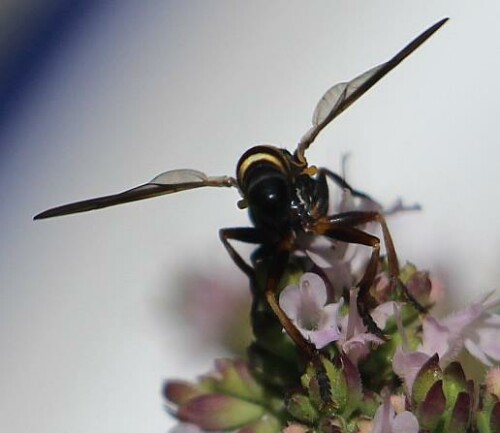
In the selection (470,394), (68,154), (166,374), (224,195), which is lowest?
(470,394)

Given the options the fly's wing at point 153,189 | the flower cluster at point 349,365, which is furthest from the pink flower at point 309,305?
the fly's wing at point 153,189

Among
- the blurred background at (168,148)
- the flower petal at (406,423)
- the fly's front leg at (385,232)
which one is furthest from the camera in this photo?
the blurred background at (168,148)

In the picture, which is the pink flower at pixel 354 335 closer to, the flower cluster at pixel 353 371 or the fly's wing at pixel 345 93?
the flower cluster at pixel 353 371

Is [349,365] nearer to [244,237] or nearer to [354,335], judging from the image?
[354,335]

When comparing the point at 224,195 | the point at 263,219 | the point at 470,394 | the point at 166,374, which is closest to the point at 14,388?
the point at 166,374

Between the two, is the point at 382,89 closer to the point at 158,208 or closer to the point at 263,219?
the point at 158,208
